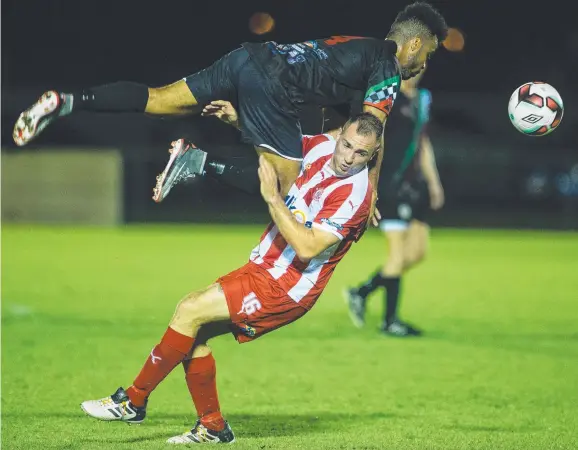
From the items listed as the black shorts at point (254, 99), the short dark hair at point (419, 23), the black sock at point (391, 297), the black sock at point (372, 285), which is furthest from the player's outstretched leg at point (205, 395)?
the black sock at point (372, 285)

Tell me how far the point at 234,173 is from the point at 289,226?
1.04 metres

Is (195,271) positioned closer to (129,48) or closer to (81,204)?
(81,204)

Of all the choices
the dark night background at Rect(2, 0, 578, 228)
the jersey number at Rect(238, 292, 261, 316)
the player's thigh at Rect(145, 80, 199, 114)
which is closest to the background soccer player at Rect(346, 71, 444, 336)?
the player's thigh at Rect(145, 80, 199, 114)

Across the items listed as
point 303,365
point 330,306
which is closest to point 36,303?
point 330,306

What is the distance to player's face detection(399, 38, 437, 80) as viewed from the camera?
21.3 feet

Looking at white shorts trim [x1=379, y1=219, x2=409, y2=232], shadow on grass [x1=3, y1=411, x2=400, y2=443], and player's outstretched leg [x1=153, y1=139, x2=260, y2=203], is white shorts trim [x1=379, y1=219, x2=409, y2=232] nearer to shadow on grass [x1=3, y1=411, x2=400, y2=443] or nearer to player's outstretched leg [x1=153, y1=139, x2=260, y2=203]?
shadow on grass [x1=3, y1=411, x2=400, y2=443]

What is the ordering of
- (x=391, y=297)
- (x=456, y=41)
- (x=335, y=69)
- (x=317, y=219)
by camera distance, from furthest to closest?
(x=456, y=41)
(x=391, y=297)
(x=335, y=69)
(x=317, y=219)

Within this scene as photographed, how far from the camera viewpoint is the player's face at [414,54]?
6496 millimetres

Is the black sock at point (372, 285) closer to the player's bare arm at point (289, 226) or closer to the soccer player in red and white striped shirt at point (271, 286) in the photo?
the soccer player in red and white striped shirt at point (271, 286)

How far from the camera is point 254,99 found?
630cm

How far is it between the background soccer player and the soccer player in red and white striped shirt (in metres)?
4.27

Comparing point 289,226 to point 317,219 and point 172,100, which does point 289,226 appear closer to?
point 317,219

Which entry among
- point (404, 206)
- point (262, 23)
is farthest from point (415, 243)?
point (262, 23)

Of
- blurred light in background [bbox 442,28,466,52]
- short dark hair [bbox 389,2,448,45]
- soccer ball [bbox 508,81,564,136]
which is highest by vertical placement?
blurred light in background [bbox 442,28,466,52]
